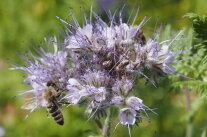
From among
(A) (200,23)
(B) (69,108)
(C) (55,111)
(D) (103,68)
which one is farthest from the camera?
(B) (69,108)

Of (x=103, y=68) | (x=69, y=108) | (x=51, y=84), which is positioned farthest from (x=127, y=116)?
(x=69, y=108)

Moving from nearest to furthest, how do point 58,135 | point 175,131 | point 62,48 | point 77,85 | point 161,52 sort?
1. point 77,85
2. point 161,52
3. point 62,48
4. point 175,131
5. point 58,135

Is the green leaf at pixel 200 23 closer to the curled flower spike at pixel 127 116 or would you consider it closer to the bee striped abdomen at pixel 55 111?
the curled flower spike at pixel 127 116

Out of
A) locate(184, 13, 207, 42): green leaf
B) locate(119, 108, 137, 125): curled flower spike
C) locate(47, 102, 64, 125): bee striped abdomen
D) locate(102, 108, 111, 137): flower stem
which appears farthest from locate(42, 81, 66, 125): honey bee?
locate(184, 13, 207, 42): green leaf

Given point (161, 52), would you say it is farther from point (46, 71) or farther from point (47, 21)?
point (47, 21)

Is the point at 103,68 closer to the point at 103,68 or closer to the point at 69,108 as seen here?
the point at 103,68

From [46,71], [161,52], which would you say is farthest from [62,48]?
[161,52]

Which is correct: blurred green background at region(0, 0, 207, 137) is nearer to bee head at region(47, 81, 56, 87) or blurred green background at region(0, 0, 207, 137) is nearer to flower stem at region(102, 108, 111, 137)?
flower stem at region(102, 108, 111, 137)
